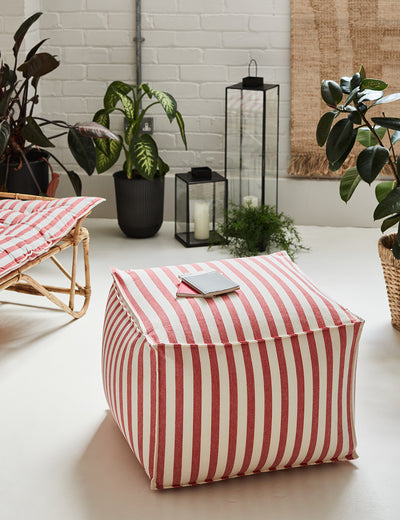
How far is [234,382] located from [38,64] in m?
2.16

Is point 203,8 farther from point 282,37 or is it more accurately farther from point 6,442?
point 6,442

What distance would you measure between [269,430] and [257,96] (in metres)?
2.28

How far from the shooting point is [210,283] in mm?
2068

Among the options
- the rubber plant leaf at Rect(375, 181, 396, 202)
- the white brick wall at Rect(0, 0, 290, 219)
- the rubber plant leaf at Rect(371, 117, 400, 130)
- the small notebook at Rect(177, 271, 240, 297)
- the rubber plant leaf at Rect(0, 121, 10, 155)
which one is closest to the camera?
the small notebook at Rect(177, 271, 240, 297)

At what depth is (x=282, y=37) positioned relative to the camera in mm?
4078

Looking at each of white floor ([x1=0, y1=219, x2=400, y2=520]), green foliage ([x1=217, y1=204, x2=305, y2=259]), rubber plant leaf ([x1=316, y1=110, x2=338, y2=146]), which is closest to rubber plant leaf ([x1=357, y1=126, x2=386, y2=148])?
rubber plant leaf ([x1=316, y1=110, x2=338, y2=146])

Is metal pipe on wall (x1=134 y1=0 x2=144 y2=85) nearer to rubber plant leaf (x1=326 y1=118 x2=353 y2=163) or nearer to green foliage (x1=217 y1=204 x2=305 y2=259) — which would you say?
green foliage (x1=217 y1=204 x2=305 y2=259)

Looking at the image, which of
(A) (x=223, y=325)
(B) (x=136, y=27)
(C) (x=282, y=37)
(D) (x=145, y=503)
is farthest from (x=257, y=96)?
(D) (x=145, y=503)

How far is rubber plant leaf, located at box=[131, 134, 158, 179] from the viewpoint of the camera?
12.3 feet

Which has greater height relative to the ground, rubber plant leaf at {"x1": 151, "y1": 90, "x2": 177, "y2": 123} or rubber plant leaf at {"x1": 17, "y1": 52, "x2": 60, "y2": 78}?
rubber plant leaf at {"x1": 17, "y1": 52, "x2": 60, "y2": 78}

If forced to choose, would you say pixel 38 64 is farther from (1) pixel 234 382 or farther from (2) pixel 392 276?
(1) pixel 234 382

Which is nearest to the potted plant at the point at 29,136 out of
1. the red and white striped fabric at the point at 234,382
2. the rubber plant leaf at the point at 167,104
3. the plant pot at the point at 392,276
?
the rubber plant leaf at the point at 167,104

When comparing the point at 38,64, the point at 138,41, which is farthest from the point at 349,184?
the point at 138,41

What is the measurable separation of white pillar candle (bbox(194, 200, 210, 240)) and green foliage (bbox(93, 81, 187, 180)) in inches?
10.9
